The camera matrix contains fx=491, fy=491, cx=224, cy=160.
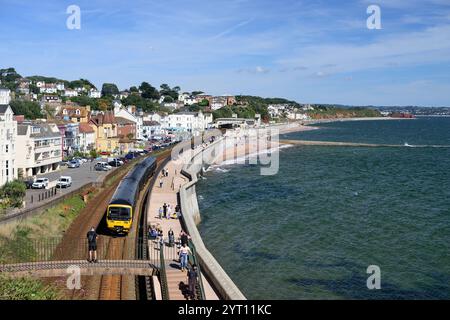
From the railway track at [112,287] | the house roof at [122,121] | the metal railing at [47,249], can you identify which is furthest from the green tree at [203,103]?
the railway track at [112,287]

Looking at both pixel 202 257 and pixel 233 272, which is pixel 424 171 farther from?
pixel 202 257

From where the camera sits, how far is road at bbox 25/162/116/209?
3525cm

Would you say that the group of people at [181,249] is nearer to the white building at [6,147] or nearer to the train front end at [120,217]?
the train front end at [120,217]

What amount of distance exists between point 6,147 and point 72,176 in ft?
27.4

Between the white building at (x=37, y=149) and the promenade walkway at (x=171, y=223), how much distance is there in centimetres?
1211

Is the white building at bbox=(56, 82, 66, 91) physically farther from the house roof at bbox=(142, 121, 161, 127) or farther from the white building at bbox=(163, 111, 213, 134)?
the house roof at bbox=(142, 121, 161, 127)

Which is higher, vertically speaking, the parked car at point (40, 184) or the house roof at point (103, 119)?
the house roof at point (103, 119)

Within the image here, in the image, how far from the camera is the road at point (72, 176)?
35.2m

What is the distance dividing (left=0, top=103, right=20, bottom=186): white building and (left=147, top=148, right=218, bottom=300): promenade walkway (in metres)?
11.8

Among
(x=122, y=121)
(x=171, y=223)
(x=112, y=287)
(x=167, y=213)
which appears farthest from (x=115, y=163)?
(x=112, y=287)

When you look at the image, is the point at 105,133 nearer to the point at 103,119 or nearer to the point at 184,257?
the point at 103,119

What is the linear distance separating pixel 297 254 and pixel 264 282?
16.7ft

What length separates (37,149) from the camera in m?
48.8

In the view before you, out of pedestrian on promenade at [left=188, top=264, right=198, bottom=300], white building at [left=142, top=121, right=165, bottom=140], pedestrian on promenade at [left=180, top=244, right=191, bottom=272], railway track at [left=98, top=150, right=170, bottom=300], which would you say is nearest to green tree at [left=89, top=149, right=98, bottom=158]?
railway track at [left=98, top=150, right=170, bottom=300]
